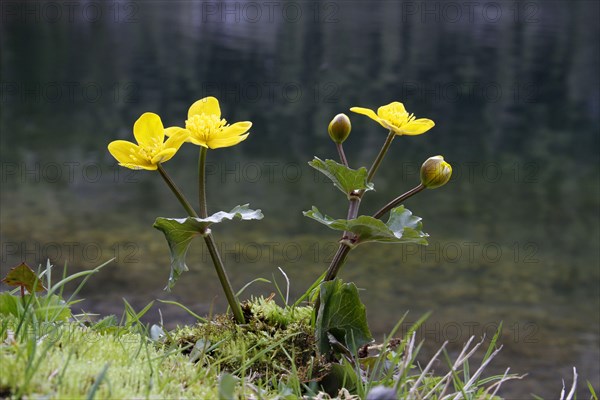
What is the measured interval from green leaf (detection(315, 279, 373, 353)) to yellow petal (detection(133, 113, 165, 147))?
0.53 m

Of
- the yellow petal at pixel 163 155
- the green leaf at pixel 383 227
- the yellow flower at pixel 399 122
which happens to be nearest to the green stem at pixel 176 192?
the yellow petal at pixel 163 155

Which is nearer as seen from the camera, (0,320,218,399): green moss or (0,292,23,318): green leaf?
(0,320,218,399): green moss

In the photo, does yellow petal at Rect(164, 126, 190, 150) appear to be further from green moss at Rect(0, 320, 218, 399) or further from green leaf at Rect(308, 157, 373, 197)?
green moss at Rect(0, 320, 218, 399)

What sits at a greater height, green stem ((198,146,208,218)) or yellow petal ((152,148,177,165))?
yellow petal ((152,148,177,165))

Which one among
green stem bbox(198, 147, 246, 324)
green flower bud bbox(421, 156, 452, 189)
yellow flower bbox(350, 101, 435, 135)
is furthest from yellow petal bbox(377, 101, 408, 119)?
green stem bbox(198, 147, 246, 324)

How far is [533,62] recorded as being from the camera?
21000mm

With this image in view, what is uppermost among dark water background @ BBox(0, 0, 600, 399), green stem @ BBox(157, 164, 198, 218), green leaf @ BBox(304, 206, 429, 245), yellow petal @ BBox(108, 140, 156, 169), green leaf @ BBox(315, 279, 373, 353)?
yellow petal @ BBox(108, 140, 156, 169)

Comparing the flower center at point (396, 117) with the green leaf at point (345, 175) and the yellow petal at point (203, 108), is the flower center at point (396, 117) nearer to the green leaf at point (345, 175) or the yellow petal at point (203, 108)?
the green leaf at point (345, 175)

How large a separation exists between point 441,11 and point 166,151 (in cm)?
3456

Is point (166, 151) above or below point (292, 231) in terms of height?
above

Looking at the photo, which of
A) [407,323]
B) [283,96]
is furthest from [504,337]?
[283,96]

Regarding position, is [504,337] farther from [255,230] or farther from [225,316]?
[225,316]

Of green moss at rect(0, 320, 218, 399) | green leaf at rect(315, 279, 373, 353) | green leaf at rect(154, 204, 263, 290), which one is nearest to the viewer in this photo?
green moss at rect(0, 320, 218, 399)

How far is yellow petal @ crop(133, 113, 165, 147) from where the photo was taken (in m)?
1.64
